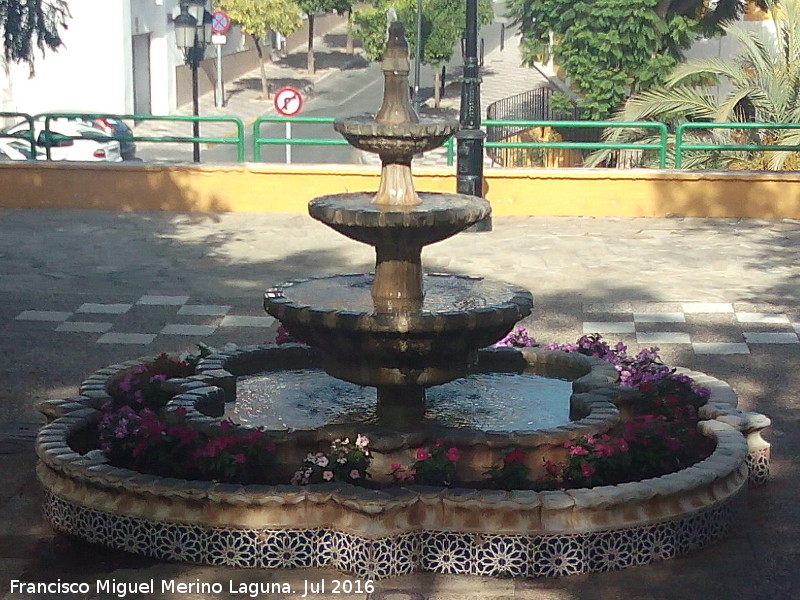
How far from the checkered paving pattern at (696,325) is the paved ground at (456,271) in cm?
3

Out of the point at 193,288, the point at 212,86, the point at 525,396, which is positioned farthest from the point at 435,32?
the point at 525,396

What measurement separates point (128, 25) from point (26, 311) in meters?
27.7

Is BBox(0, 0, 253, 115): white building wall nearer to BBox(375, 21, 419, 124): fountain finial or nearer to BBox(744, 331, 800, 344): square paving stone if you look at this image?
BBox(744, 331, 800, 344): square paving stone

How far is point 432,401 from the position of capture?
864cm

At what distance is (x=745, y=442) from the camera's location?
7645mm

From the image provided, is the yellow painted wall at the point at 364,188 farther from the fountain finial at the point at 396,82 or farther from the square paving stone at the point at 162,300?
the fountain finial at the point at 396,82

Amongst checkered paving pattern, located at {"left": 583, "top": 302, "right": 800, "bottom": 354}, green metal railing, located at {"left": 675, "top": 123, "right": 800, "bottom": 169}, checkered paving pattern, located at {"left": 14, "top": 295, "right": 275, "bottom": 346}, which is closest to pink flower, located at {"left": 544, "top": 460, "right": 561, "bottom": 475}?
checkered paving pattern, located at {"left": 583, "top": 302, "right": 800, "bottom": 354}

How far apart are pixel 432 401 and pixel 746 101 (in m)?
13.3

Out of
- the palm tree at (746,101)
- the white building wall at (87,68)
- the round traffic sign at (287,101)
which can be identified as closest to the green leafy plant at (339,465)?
Result: the palm tree at (746,101)

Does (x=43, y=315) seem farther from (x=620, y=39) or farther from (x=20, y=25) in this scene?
(x=620, y=39)

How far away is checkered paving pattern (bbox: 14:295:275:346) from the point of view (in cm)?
1156

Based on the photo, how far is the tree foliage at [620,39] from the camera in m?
25.2

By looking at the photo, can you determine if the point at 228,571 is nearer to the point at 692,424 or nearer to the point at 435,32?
the point at 692,424

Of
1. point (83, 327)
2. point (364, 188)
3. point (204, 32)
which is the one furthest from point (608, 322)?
point (204, 32)
